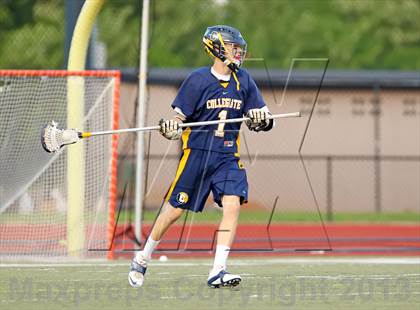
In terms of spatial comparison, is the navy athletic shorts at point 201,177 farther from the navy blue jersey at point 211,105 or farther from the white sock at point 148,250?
the white sock at point 148,250

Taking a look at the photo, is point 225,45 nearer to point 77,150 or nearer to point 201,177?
point 201,177

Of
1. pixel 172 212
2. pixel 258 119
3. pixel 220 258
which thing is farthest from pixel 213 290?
pixel 258 119

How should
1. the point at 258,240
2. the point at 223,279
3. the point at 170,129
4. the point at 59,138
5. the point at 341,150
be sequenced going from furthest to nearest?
1. the point at 341,150
2. the point at 258,240
3. the point at 59,138
4. the point at 170,129
5. the point at 223,279

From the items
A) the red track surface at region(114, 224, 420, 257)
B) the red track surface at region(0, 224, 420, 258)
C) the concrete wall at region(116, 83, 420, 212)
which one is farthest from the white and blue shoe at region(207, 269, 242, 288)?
the concrete wall at region(116, 83, 420, 212)

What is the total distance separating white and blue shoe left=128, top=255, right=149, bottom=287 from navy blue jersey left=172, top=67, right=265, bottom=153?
98 cm

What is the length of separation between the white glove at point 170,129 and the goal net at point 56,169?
345 centimetres

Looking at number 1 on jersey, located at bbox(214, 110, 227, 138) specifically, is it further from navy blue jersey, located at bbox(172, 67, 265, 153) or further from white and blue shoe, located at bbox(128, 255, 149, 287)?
white and blue shoe, located at bbox(128, 255, 149, 287)

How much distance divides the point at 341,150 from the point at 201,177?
668 inches

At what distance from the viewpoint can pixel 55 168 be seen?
13398mm

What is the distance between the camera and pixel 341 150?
2652cm

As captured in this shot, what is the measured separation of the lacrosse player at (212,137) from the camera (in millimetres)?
9734

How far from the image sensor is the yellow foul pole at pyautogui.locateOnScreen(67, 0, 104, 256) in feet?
42.9

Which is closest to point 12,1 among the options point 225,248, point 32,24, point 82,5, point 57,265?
point 32,24

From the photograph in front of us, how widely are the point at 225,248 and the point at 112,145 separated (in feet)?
12.8
